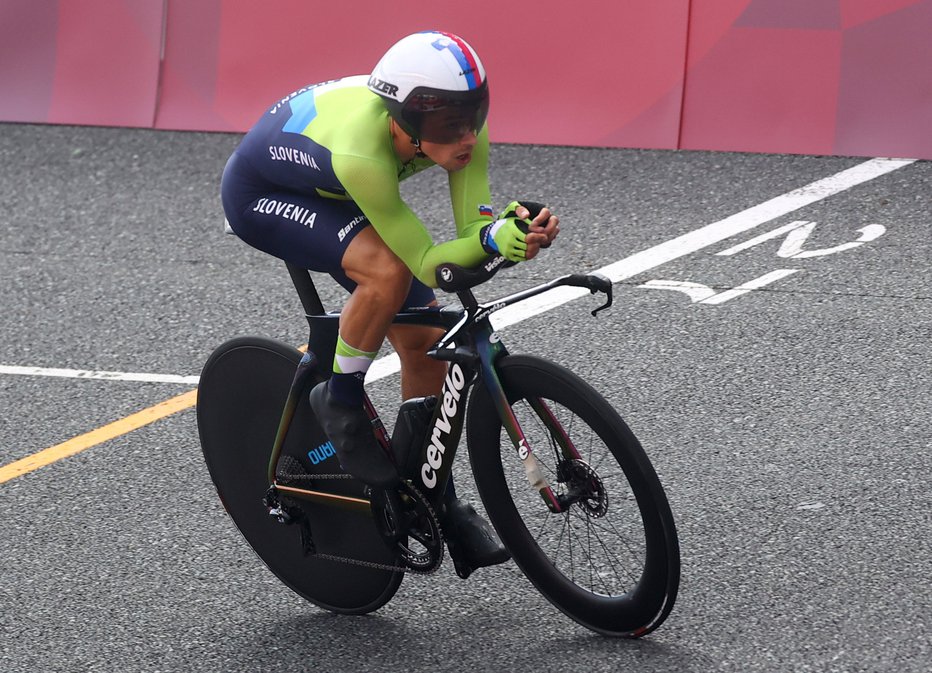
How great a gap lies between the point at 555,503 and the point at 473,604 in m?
0.64

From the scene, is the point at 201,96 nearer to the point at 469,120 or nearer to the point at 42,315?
the point at 42,315

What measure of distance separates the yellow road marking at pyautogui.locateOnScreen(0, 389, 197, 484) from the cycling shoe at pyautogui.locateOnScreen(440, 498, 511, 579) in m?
2.14

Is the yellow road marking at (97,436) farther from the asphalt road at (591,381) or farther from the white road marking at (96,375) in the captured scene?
the white road marking at (96,375)

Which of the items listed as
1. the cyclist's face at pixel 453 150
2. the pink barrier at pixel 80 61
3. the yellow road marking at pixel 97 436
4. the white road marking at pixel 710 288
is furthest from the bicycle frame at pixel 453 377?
the pink barrier at pixel 80 61

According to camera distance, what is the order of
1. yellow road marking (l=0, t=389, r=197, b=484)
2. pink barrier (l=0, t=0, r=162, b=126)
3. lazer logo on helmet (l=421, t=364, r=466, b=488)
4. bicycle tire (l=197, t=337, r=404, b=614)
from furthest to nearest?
pink barrier (l=0, t=0, r=162, b=126), yellow road marking (l=0, t=389, r=197, b=484), bicycle tire (l=197, t=337, r=404, b=614), lazer logo on helmet (l=421, t=364, r=466, b=488)

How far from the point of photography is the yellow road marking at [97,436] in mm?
5809

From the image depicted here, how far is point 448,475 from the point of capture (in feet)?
14.3

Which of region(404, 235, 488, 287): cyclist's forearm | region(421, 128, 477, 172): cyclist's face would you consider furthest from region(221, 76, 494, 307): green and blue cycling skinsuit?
region(421, 128, 477, 172): cyclist's face

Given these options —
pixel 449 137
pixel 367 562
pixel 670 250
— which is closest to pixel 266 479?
pixel 367 562

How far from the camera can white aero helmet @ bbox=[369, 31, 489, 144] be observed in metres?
3.91

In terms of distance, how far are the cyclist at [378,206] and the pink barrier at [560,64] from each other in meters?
4.62

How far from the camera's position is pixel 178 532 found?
5.23 m

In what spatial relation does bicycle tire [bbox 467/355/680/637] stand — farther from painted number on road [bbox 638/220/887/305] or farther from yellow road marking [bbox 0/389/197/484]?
painted number on road [bbox 638/220/887/305]

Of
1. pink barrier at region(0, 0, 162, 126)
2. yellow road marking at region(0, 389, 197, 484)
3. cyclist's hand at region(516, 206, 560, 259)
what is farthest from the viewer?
pink barrier at region(0, 0, 162, 126)
